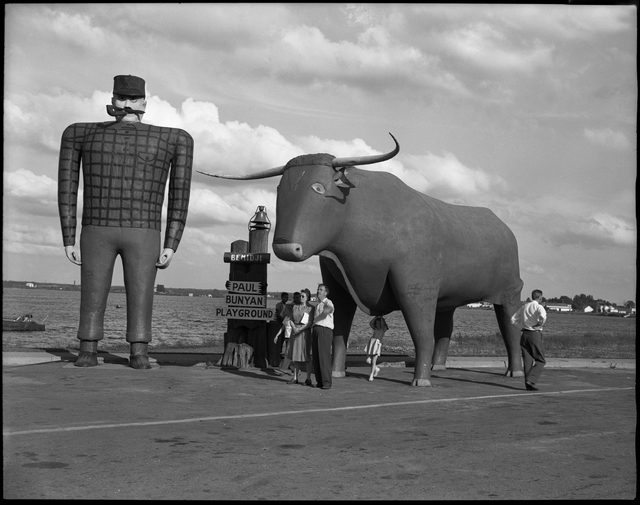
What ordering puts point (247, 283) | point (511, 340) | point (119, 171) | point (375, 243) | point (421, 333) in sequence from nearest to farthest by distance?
point (375, 243)
point (421, 333)
point (119, 171)
point (247, 283)
point (511, 340)

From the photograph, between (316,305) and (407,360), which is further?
(407,360)

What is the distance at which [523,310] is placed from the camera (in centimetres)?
1111

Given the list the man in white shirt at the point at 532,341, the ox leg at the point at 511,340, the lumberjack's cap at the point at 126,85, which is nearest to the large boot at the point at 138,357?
the lumberjack's cap at the point at 126,85

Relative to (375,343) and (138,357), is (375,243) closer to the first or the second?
(375,343)

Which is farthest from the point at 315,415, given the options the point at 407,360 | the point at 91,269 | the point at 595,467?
the point at 407,360

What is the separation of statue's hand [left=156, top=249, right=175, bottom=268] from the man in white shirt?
5.33 meters

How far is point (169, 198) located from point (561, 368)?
7.94 meters

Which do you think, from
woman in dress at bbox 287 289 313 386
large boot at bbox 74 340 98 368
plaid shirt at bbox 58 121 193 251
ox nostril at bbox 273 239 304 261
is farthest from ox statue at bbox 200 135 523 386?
large boot at bbox 74 340 98 368

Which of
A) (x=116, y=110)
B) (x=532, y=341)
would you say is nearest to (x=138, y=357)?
(x=116, y=110)

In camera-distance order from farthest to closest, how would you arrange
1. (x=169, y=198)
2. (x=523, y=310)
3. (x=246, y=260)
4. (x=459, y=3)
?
(x=246, y=260)
(x=169, y=198)
(x=523, y=310)
(x=459, y=3)

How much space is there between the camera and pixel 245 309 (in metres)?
12.8

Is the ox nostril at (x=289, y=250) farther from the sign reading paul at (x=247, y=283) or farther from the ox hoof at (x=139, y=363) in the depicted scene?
the ox hoof at (x=139, y=363)

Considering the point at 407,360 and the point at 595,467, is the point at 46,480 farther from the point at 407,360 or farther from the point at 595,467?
the point at 407,360

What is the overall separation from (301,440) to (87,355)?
240 inches
